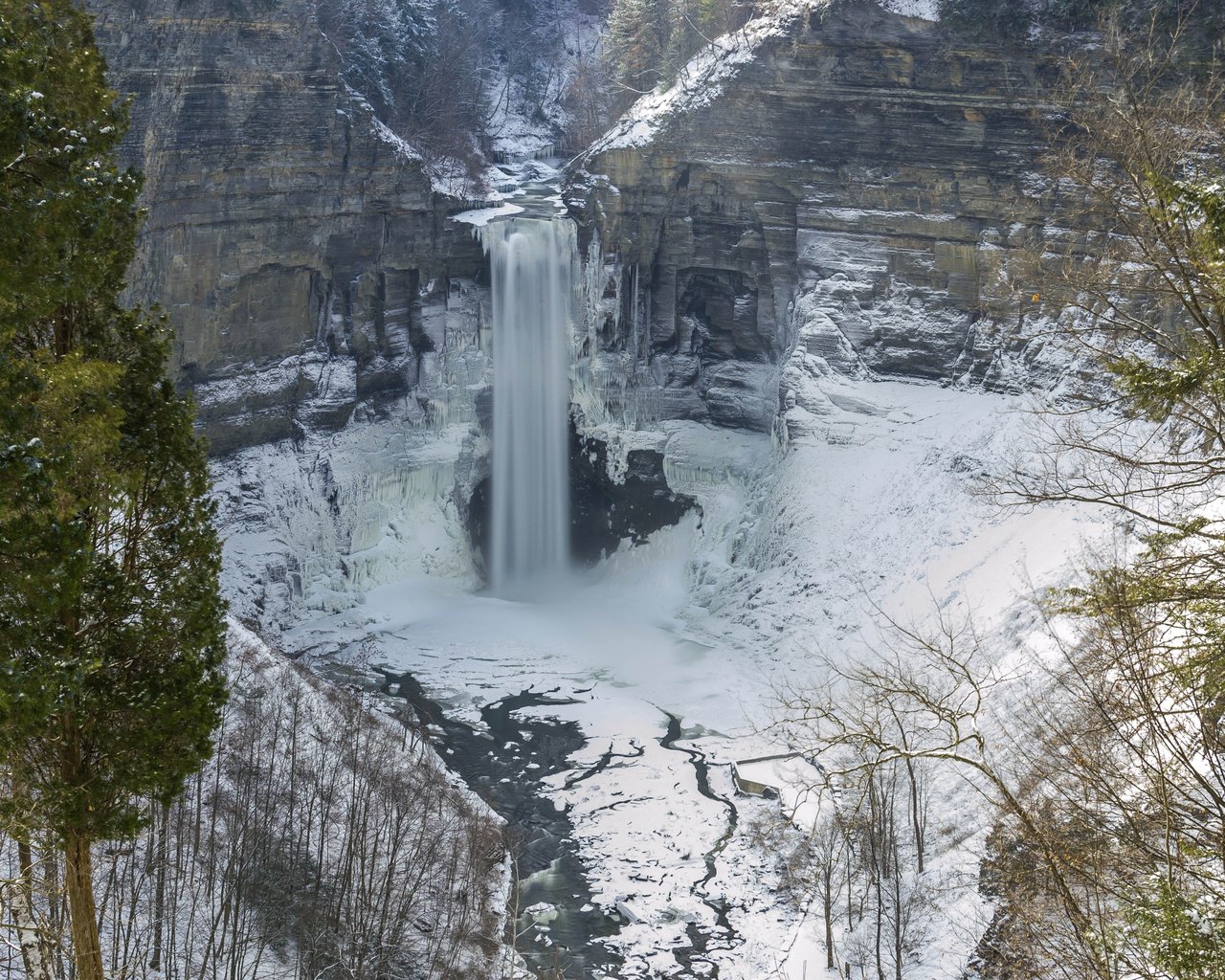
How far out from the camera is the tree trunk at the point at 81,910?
8.80m

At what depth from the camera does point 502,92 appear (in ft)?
184

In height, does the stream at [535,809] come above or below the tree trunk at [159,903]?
below

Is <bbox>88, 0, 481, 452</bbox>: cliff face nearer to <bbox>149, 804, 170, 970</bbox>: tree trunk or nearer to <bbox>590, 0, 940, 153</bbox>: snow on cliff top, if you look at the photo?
<bbox>590, 0, 940, 153</bbox>: snow on cliff top

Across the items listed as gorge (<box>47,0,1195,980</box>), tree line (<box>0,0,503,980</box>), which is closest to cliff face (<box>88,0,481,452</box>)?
gorge (<box>47,0,1195,980</box>)

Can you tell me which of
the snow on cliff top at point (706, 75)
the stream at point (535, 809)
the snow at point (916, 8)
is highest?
the snow at point (916, 8)

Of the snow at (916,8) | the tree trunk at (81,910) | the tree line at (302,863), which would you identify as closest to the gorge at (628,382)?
the snow at (916,8)

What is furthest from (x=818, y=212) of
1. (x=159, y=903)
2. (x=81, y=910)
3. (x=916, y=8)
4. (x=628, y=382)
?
(x=81, y=910)

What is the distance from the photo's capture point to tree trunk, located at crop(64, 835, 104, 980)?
8.80 meters

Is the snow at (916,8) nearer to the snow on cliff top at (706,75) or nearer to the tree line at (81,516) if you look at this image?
the snow on cliff top at (706,75)

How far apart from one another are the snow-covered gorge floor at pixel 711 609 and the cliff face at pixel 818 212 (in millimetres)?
1583

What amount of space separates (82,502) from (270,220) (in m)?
28.2

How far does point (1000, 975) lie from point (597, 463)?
24.6 m

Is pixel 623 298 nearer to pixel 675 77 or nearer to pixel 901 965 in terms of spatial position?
pixel 675 77

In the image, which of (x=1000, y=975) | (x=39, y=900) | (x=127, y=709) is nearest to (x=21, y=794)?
(x=127, y=709)
